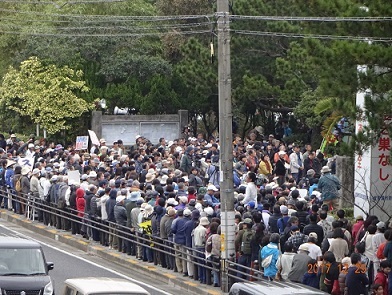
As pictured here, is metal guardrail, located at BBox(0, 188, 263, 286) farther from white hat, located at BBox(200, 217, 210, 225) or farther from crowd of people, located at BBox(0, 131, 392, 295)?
white hat, located at BBox(200, 217, 210, 225)

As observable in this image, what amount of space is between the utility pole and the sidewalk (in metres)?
1.17

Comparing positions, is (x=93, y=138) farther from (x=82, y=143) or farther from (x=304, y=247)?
(x=304, y=247)

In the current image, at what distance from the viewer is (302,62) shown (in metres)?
37.5

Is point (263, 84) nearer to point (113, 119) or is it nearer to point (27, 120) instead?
point (113, 119)

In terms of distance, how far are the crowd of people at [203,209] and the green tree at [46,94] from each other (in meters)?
3.92

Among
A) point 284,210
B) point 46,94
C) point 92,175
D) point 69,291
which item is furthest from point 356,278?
point 46,94

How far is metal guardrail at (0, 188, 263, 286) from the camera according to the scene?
22375 millimetres

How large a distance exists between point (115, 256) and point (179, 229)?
156 inches

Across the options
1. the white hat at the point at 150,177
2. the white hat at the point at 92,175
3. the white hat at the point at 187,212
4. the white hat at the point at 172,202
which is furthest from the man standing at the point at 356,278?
the white hat at the point at 92,175

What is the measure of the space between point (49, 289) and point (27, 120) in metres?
29.4

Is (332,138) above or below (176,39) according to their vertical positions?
below

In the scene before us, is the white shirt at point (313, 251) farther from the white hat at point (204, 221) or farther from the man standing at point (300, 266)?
the white hat at point (204, 221)

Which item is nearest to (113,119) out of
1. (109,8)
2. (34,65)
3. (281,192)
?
(34,65)

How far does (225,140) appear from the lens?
2219cm
